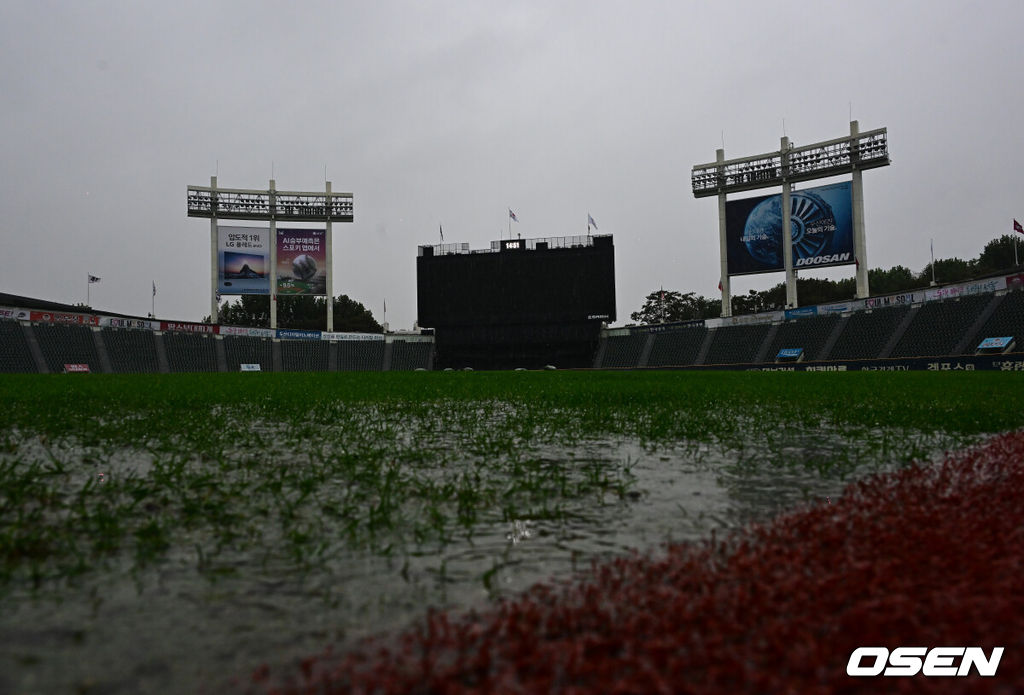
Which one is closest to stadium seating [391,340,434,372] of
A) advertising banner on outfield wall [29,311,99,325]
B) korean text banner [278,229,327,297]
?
korean text banner [278,229,327,297]

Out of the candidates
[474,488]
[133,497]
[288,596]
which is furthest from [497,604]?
[133,497]

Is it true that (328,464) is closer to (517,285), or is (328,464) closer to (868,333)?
(868,333)

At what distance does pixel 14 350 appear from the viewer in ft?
130

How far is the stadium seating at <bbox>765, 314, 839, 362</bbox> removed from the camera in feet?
145

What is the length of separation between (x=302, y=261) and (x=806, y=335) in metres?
43.5

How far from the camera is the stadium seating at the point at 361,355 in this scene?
2306 inches

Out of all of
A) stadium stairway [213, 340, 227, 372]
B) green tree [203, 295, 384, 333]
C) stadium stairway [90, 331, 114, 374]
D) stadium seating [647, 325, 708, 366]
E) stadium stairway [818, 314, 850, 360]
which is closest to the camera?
stadium stairway [818, 314, 850, 360]

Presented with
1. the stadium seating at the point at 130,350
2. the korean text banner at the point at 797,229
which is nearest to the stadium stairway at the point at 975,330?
the korean text banner at the point at 797,229

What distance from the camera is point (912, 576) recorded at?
2332 mm

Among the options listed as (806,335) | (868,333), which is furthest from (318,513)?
(806,335)

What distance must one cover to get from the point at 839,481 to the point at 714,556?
2211 mm

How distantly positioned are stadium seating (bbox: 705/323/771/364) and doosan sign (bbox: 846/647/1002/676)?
48.2m

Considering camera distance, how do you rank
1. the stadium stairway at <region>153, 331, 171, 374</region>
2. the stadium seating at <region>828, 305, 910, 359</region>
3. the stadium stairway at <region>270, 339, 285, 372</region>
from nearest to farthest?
the stadium seating at <region>828, 305, 910, 359</region> → the stadium stairway at <region>153, 331, 171, 374</region> → the stadium stairway at <region>270, 339, 285, 372</region>

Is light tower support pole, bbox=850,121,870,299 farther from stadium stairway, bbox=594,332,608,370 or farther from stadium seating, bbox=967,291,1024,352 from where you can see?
stadium stairway, bbox=594,332,608,370
